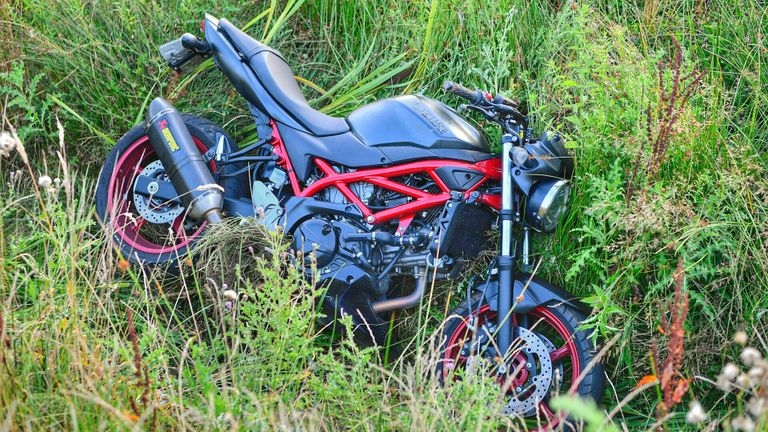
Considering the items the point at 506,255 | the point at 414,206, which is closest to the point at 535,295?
the point at 506,255

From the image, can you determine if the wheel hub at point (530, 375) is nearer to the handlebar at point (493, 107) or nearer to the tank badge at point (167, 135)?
the handlebar at point (493, 107)

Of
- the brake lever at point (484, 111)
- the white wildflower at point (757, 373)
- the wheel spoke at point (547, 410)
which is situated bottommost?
the wheel spoke at point (547, 410)

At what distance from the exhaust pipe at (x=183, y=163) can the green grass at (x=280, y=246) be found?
0.24 m

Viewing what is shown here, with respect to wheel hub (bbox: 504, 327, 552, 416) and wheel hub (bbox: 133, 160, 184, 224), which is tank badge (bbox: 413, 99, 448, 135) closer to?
wheel hub (bbox: 504, 327, 552, 416)

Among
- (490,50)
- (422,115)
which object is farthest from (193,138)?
(490,50)

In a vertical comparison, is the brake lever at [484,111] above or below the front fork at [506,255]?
above

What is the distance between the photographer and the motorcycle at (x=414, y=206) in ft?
13.0

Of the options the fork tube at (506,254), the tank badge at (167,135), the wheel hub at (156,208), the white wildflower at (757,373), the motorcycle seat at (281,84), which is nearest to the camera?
the white wildflower at (757,373)

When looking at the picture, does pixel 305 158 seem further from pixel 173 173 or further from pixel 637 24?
pixel 637 24

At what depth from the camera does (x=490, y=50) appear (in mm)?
4918

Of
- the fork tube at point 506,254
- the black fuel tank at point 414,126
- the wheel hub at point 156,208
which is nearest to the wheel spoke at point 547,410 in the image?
the fork tube at point 506,254

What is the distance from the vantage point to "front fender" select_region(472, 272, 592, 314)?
3.97 m

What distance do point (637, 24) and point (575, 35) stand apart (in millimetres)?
526

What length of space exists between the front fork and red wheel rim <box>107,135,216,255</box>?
62.6 inches
